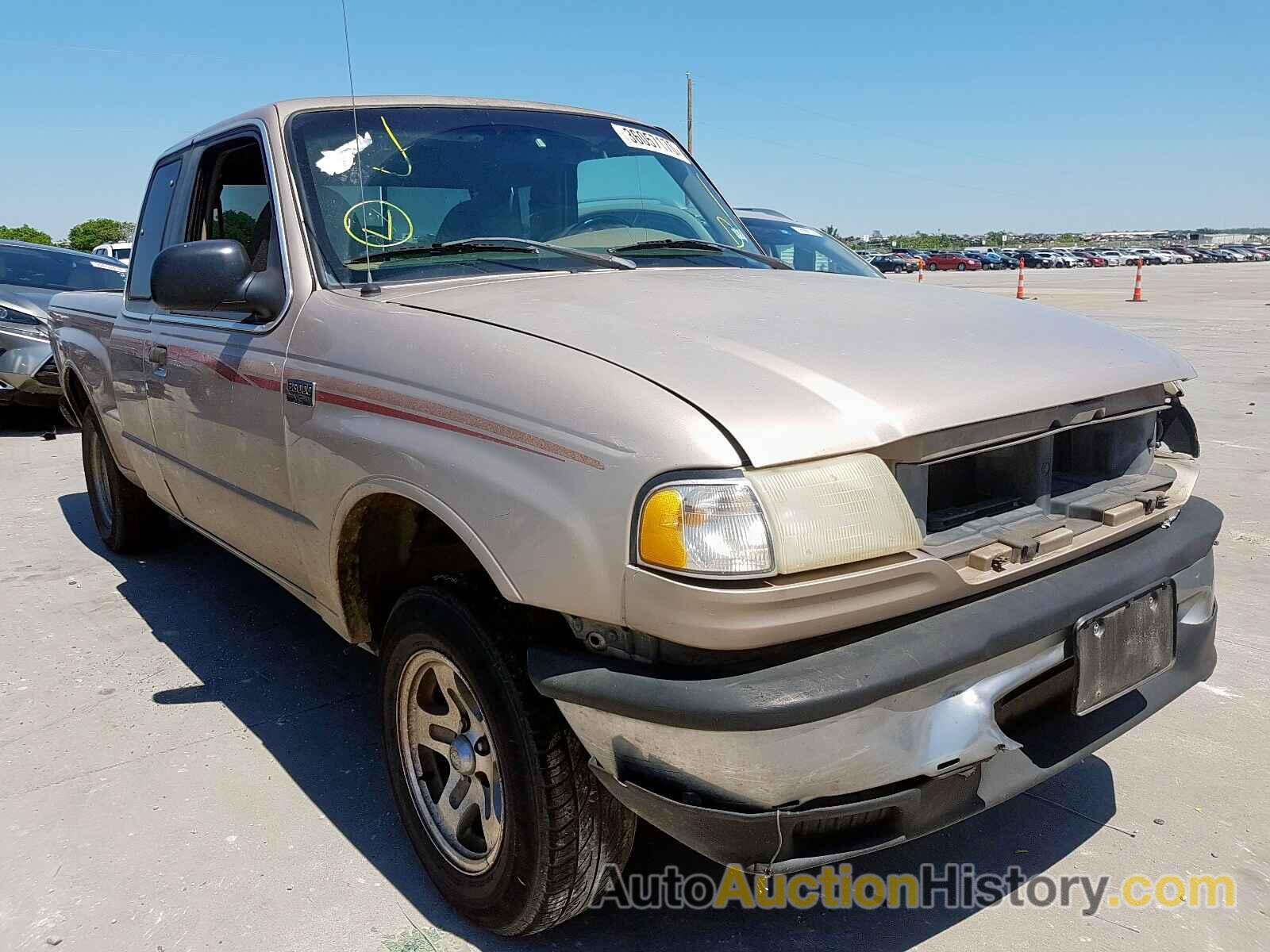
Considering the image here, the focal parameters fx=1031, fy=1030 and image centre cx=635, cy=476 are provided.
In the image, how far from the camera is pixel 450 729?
2.43 m

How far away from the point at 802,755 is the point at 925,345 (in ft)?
3.16

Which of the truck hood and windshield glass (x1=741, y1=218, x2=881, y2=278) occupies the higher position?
windshield glass (x1=741, y1=218, x2=881, y2=278)

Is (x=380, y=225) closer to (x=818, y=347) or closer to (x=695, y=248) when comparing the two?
(x=695, y=248)

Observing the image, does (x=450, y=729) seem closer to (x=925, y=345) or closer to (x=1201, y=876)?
Answer: (x=925, y=345)

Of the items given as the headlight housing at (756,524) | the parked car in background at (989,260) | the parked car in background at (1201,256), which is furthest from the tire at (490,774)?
the parked car in background at (1201,256)

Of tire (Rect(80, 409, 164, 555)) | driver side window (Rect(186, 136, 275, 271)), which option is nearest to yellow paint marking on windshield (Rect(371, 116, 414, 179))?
driver side window (Rect(186, 136, 275, 271))

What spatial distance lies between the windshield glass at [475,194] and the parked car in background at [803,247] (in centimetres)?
353

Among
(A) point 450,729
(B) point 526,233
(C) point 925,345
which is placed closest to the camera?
(C) point 925,345

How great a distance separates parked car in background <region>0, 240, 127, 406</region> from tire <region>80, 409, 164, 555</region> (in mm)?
3511

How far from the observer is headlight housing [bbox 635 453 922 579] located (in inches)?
68.9

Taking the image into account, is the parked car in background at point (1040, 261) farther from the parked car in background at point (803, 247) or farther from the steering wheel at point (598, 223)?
the steering wheel at point (598, 223)

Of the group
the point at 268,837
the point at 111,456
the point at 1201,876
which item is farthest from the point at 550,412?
the point at 111,456

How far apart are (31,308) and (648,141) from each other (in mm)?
7567

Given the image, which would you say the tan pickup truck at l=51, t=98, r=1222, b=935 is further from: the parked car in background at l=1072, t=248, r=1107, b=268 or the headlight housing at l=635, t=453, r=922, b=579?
the parked car in background at l=1072, t=248, r=1107, b=268
